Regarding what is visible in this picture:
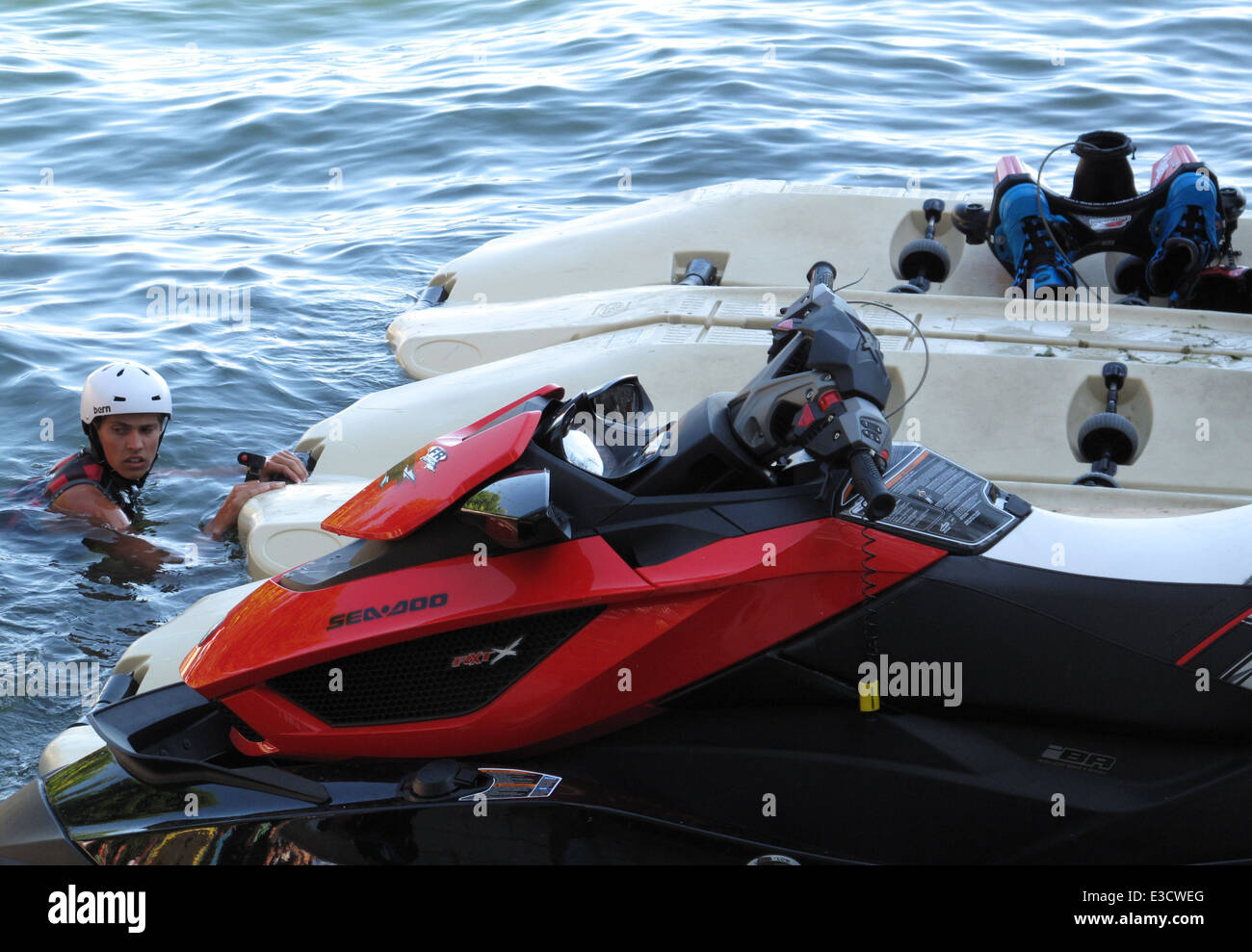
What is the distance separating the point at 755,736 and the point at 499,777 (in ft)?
1.48

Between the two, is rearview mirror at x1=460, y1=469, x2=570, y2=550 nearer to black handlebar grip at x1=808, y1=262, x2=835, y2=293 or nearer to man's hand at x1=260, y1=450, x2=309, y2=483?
black handlebar grip at x1=808, y1=262, x2=835, y2=293

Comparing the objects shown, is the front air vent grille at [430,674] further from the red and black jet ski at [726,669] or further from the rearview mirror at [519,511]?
the rearview mirror at [519,511]

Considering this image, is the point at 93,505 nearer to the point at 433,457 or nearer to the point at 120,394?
the point at 120,394

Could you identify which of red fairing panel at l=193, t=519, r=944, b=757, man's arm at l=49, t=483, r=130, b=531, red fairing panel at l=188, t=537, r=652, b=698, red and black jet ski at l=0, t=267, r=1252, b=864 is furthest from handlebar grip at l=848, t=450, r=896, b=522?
man's arm at l=49, t=483, r=130, b=531

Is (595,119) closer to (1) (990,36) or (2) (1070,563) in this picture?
(1) (990,36)

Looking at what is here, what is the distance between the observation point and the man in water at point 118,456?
4.46 metres

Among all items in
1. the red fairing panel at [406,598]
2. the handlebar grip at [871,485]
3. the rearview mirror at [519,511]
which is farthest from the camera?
the red fairing panel at [406,598]

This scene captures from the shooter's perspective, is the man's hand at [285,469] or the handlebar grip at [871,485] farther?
the man's hand at [285,469]

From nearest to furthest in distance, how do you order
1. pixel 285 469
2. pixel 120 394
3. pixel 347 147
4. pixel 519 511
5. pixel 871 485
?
pixel 871 485, pixel 519 511, pixel 120 394, pixel 285 469, pixel 347 147

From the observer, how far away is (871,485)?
1949 millimetres

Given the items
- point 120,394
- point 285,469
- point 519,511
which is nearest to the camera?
point 519,511

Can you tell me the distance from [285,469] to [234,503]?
21 centimetres

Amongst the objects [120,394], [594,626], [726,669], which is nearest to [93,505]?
[120,394]

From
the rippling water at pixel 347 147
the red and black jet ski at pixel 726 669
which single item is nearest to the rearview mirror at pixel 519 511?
the red and black jet ski at pixel 726 669
